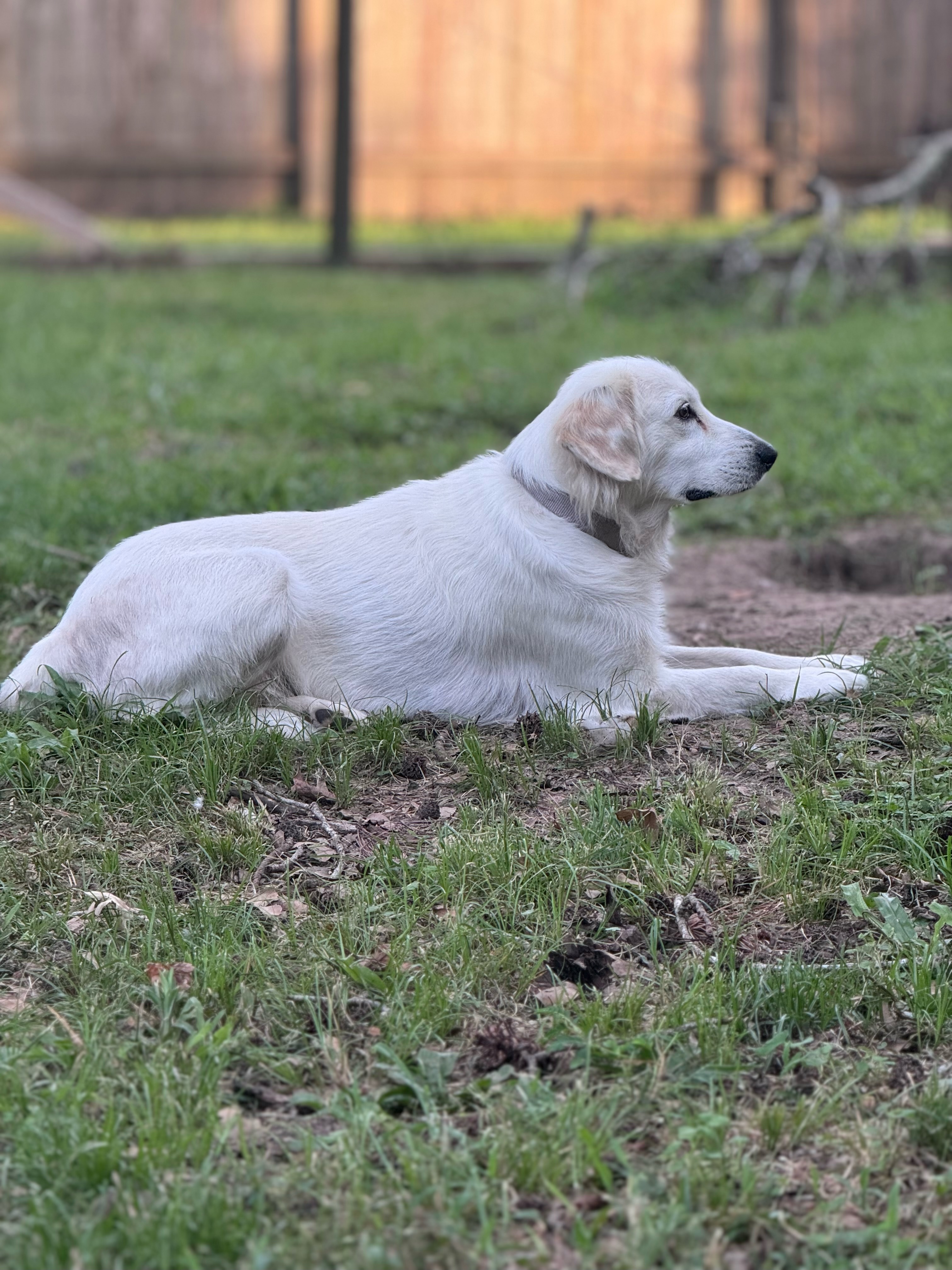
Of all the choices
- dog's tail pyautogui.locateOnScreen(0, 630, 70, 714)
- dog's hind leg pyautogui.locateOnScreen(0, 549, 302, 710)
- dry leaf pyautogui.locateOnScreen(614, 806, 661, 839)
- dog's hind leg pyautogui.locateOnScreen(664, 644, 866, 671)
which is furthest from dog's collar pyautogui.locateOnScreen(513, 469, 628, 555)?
dog's tail pyautogui.locateOnScreen(0, 630, 70, 714)

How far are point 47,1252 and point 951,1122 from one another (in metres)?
1.51

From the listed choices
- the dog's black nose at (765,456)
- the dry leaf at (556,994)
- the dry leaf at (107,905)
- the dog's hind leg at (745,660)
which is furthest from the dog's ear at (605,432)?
the dry leaf at (107,905)

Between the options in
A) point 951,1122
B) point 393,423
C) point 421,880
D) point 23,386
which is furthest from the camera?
point 23,386

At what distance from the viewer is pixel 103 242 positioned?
13.7 meters

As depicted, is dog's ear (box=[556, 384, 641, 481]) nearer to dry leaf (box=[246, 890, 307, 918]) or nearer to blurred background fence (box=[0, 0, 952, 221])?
dry leaf (box=[246, 890, 307, 918])

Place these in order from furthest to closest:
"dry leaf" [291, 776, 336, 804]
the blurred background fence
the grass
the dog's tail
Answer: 1. the blurred background fence
2. the dog's tail
3. "dry leaf" [291, 776, 336, 804]
4. the grass

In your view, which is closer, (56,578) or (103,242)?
(56,578)

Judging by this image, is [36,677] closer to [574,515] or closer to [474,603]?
[474,603]

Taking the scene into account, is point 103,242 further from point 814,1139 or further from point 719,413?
point 814,1139

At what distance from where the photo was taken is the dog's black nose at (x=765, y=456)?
13.9ft

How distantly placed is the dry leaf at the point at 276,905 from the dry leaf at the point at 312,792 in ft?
1.48

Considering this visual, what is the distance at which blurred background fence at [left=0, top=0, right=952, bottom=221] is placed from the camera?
16.4 m

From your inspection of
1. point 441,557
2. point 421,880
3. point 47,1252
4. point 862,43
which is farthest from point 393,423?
point 862,43

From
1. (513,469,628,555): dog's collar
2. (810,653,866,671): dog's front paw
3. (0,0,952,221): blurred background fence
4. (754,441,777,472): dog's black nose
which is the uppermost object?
(0,0,952,221): blurred background fence
